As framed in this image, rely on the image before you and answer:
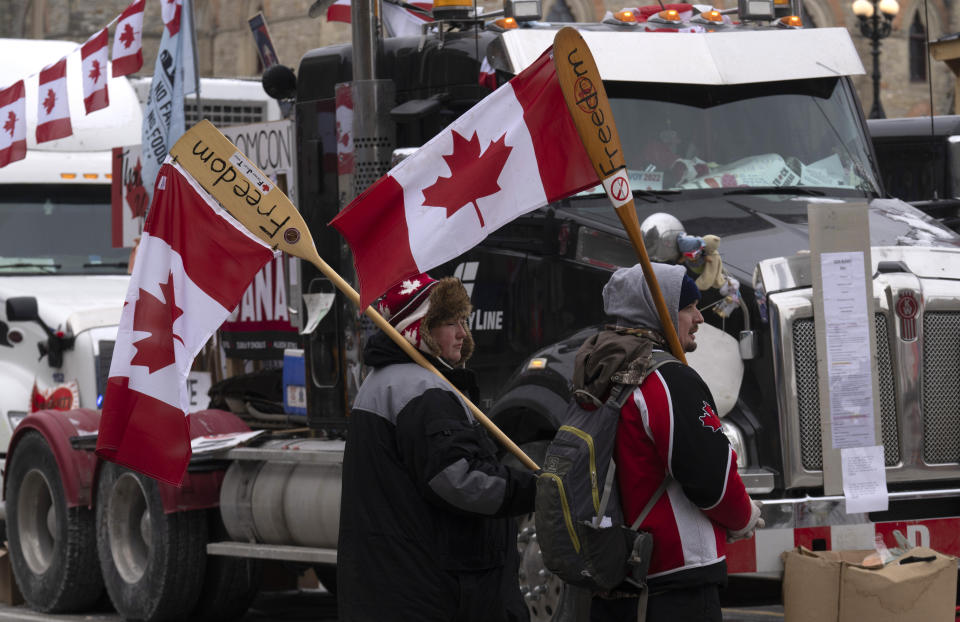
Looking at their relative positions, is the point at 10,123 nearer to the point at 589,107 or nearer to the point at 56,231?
the point at 56,231

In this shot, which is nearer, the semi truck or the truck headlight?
the truck headlight

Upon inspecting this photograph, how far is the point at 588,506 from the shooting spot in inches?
211

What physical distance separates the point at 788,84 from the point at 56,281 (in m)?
6.56

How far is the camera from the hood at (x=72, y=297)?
503 inches

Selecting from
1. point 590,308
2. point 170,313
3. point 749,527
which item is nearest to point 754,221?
point 590,308

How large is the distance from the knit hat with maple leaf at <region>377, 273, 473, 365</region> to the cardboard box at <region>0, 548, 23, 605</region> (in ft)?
21.4

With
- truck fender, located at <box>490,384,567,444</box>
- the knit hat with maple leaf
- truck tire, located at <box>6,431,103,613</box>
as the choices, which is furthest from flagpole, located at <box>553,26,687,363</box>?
truck tire, located at <box>6,431,103,613</box>

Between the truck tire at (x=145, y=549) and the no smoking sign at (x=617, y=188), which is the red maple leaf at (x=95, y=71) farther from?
the no smoking sign at (x=617, y=188)

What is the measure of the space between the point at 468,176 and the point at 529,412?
2310 millimetres

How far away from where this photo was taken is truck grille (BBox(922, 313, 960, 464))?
7922 millimetres

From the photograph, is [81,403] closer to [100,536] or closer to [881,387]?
[100,536]

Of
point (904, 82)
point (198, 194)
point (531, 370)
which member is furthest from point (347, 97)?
point (904, 82)

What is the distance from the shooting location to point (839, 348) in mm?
7695

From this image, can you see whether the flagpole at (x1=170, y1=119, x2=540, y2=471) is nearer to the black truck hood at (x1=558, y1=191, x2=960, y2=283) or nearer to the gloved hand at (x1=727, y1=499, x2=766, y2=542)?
the gloved hand at (x1=727, y1=499, x2=766, y2=542)
